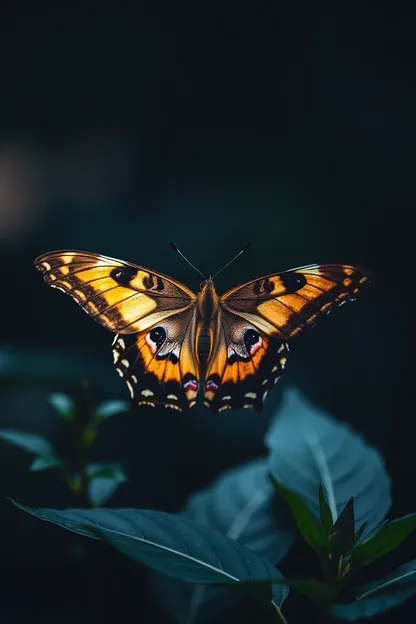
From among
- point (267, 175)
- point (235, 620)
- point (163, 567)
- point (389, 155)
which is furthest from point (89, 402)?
point (389, 155)

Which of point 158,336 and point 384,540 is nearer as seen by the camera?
point 384,540

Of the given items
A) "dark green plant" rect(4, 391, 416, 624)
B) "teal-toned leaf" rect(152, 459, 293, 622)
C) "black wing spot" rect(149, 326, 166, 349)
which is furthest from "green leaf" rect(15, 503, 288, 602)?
"black wing spot" rect(149, 326, 166, 349)

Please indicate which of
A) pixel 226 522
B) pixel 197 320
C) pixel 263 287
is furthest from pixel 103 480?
pixel 263 287

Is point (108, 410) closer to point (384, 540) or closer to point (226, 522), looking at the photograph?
point (226, 522)

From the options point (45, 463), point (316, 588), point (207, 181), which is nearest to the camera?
point (316, 588)

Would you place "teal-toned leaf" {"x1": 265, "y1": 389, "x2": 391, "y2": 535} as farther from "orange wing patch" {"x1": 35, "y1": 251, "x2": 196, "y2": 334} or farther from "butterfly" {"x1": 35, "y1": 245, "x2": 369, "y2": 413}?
"orange wing patch" {"x1": 35, "y1": 251, "x2": 196, "y2": 334}

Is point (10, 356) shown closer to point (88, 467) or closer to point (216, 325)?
point (88, 467)

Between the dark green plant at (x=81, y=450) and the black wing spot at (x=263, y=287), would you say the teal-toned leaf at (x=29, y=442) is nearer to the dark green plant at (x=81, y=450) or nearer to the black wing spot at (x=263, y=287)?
the dark green plant at (x=81, y=450)

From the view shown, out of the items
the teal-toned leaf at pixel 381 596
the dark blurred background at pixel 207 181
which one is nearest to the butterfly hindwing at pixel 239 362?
the teal-toned leaf at pixel 381 596
